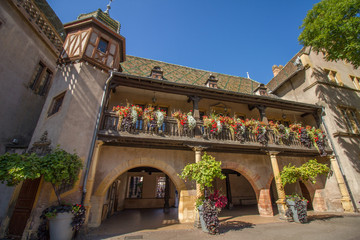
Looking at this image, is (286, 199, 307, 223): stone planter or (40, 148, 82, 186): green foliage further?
(286, 199, 307, 223): stone planter

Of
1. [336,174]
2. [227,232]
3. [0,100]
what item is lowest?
[227,232]

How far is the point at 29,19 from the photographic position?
898 cm

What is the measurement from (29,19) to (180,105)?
29.8 ft

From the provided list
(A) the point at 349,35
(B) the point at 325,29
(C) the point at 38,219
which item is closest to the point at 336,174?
(A) the point at 349,35

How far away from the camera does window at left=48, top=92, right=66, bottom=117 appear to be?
732 cm

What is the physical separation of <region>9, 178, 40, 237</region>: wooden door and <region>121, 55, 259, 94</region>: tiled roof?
7.72 metres

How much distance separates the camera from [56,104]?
756 cm

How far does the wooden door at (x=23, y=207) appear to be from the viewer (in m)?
5.34

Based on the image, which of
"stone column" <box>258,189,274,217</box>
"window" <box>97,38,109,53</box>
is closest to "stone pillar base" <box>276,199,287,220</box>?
"stone column" <box>258,189,274,217</box>

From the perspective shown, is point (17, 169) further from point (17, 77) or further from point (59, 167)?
point (17, 77)

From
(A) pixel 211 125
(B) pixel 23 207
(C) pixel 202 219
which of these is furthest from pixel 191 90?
(B) pixel 23 207

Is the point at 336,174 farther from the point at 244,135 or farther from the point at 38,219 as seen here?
the point at 38,219

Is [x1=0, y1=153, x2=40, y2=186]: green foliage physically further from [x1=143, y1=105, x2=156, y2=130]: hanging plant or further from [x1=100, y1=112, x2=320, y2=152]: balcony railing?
[x1=143, y1=105, x2=156, y2=130]: hanging plant

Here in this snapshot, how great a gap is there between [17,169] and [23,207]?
2065mm
